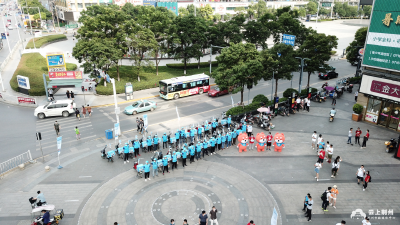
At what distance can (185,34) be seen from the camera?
50.9m

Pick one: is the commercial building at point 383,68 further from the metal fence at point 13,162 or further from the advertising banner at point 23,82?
the advertising banner at point 23,82

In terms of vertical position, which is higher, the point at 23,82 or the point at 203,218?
the point at 23,82

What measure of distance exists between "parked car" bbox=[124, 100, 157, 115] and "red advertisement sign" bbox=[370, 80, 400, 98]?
2472cm

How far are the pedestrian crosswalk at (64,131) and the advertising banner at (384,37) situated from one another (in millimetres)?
29217

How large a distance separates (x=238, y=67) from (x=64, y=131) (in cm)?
1995

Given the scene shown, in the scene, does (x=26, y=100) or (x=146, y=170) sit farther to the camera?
(x=26, y=100)

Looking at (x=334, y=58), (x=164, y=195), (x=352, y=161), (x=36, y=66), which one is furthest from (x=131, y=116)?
(x=334, y=58)

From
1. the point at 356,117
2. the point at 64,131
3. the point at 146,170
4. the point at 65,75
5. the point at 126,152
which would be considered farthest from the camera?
the point at 65,75

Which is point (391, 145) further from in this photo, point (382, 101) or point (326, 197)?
point (326, 197)

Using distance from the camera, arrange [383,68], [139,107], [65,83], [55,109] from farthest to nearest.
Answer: [65,83] < [139,107] < [55,109] < [383,68]

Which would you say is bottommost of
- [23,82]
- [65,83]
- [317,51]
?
[23,82]

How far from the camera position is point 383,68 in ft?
95.4

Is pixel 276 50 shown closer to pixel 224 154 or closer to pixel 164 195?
pixel 224 154

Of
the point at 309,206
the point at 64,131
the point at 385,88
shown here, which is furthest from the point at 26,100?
the point at 385,88
